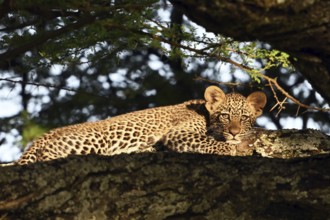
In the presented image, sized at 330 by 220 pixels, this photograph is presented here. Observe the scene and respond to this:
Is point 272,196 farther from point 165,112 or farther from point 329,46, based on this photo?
point 165,112

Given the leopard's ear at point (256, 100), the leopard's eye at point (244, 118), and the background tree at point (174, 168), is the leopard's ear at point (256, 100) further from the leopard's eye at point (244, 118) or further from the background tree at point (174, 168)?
the background tree at point (174, 168)

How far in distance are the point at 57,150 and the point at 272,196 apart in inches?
190

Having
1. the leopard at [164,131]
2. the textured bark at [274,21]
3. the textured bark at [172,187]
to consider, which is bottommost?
the textured bark at [172,187]

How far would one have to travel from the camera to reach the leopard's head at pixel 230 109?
9680mm

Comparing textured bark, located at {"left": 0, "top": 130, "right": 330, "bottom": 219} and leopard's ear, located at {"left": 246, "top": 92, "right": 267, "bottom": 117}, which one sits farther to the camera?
leopard's ear, located at {"left": 246, "top": 92, "right": 267, "bottom": 117}

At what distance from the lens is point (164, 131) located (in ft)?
32.4

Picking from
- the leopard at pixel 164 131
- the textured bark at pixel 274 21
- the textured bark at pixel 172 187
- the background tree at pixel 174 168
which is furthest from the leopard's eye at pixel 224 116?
the textured bark at pixel 274 21

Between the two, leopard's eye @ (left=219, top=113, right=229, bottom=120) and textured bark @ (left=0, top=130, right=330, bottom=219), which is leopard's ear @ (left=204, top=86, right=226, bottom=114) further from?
textured bark @ (left=0, top=130, right=330, bottom=219)

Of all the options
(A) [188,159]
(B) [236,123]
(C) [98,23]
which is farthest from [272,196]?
(B) [236,123]

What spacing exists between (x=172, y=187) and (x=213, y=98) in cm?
538

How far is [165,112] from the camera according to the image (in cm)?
1021

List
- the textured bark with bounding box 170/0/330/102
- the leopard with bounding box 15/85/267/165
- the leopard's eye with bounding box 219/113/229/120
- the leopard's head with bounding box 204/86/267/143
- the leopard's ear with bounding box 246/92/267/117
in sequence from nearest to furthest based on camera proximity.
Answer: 1. the textured bark with bounding box 170/0/330/102
2. the leopard with bounding box 15/85/267/165
3. the leopard's head with bounding box 204/86/267/143
4. the leopard's eye with bounding box 219/113/229/120
5. the leopard's ear with bounding box 246/92/267/117

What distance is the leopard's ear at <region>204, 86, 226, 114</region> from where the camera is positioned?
32.9ft

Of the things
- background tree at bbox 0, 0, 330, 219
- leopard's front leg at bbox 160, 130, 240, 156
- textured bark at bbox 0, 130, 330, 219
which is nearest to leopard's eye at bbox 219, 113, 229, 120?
leopard's front leg at bbox 160, 130, 240, 156
